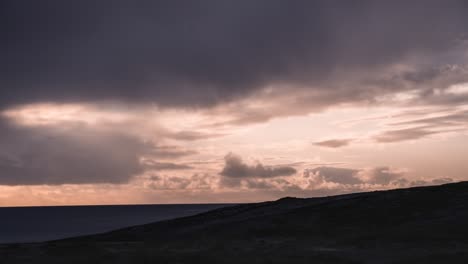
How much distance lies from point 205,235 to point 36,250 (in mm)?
10182

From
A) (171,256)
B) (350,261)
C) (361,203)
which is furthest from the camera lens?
(361,203)

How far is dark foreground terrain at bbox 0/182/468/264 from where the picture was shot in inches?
952

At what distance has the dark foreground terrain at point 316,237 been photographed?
24.2 metres


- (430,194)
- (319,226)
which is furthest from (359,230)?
(430,194)

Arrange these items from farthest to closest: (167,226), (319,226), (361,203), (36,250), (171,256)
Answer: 1. (167,226)
2. (361,203)
3. (319,226)
4. (36,250)
5. (171,256)

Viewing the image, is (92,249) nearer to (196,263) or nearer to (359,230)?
(196,263)

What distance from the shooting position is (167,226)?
4097 centimetres

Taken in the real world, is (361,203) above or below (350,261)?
above

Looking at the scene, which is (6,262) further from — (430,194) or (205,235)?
(430,194)

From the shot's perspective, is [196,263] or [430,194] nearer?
[196,263]

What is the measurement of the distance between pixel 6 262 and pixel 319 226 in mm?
16473

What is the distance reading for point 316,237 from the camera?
29016mm

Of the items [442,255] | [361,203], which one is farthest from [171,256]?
[361,203]

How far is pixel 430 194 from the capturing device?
36.6 m
